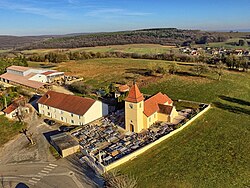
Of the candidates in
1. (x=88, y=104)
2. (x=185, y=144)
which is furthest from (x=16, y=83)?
(x=185, y=144)

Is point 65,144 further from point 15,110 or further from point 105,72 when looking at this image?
point 105,72

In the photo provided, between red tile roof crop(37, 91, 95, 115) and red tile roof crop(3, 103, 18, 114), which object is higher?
red tile roof crop(37, 91, 95, 115)

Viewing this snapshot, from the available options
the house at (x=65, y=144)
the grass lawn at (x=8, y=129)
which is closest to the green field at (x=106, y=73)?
the grass lawn at (x=8, y=129)

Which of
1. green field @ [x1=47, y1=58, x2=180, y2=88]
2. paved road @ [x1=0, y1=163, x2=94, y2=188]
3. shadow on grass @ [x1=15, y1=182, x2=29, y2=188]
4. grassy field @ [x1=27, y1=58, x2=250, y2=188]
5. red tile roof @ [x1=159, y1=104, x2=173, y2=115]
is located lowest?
shadow on grass @ [x1=15, y1=182, x2=29, y2=188]

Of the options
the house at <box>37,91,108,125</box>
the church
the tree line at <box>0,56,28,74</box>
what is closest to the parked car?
the house at <box>37,91,108,125</box>

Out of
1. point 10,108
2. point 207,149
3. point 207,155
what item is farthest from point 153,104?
point 10,108

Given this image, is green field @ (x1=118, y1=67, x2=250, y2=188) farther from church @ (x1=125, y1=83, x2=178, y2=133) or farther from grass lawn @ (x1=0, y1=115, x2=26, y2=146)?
Result: grass lawn @ (x1=0, y1=115, x2=26, y2=146)

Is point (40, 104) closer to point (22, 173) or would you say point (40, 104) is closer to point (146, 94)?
point (22, 173)
